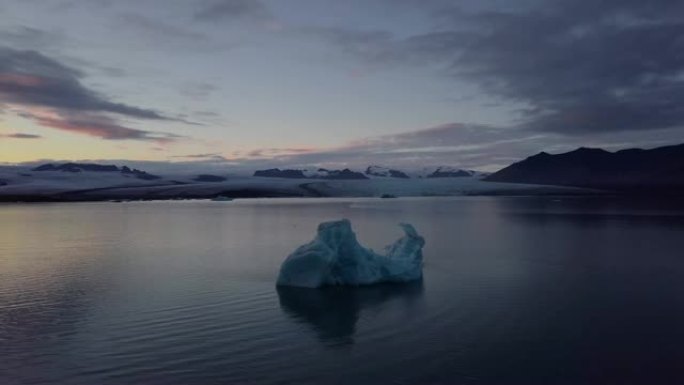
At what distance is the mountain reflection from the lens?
8.52 meters

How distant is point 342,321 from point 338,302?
1.38m

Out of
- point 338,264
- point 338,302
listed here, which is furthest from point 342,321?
point 338,264

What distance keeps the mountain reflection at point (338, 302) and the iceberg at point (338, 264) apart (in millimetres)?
218

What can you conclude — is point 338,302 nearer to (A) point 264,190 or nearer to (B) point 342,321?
(B) point 342,321

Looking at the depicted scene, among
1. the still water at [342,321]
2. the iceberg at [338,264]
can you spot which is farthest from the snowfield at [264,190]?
the iceberg at [338,264]

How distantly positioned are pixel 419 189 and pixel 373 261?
6757cm

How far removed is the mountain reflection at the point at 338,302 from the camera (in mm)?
8516

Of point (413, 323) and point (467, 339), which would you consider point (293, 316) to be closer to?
point (413, 323)

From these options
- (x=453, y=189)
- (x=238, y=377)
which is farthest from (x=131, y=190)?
(x=238, y=377)

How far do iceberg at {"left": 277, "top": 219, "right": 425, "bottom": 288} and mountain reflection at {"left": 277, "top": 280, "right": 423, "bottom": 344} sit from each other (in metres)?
0.22

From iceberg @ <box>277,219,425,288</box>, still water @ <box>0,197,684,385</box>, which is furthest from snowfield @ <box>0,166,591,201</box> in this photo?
iceberg @ <box>277,219,425,288</box>

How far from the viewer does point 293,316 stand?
9.23m

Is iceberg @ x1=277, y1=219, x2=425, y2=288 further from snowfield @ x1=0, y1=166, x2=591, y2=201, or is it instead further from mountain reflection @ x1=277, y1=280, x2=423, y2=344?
snowfield @ x1=0, y1=166, x2=591, y2=201

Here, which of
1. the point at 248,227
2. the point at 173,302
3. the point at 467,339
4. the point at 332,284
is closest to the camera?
the point at 467,339
